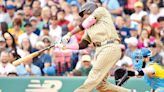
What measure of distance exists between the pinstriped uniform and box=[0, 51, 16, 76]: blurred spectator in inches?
129

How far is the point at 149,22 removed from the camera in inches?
669

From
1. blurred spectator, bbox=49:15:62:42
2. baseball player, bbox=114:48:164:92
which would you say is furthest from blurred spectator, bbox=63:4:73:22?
baseball player, bbox=114:48:164:92

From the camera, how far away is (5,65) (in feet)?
48.5

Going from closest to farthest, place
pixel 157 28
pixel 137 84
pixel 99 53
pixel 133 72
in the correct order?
pixel 133 72
pixel 99 53
pixel 137 84
pixel 157 28

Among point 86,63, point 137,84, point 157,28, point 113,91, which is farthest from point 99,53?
point 157,28

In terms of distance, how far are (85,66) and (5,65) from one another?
1764 mm

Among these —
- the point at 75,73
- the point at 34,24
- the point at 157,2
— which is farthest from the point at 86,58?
the point at 157,2

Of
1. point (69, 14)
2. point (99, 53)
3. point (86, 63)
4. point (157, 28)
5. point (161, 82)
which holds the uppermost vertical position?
point (69, 14)

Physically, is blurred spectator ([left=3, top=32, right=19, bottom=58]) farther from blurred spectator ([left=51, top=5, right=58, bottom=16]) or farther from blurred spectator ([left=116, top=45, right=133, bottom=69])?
blurred spectator ([left=116, top=45, right=133, bottom=69])

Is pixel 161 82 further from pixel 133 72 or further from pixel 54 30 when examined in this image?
pixel 54 30

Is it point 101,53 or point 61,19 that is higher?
point 61,19

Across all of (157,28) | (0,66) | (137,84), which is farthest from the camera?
(157,28)

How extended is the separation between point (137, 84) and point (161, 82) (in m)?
2.36

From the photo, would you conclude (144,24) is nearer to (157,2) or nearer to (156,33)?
(156,33)
